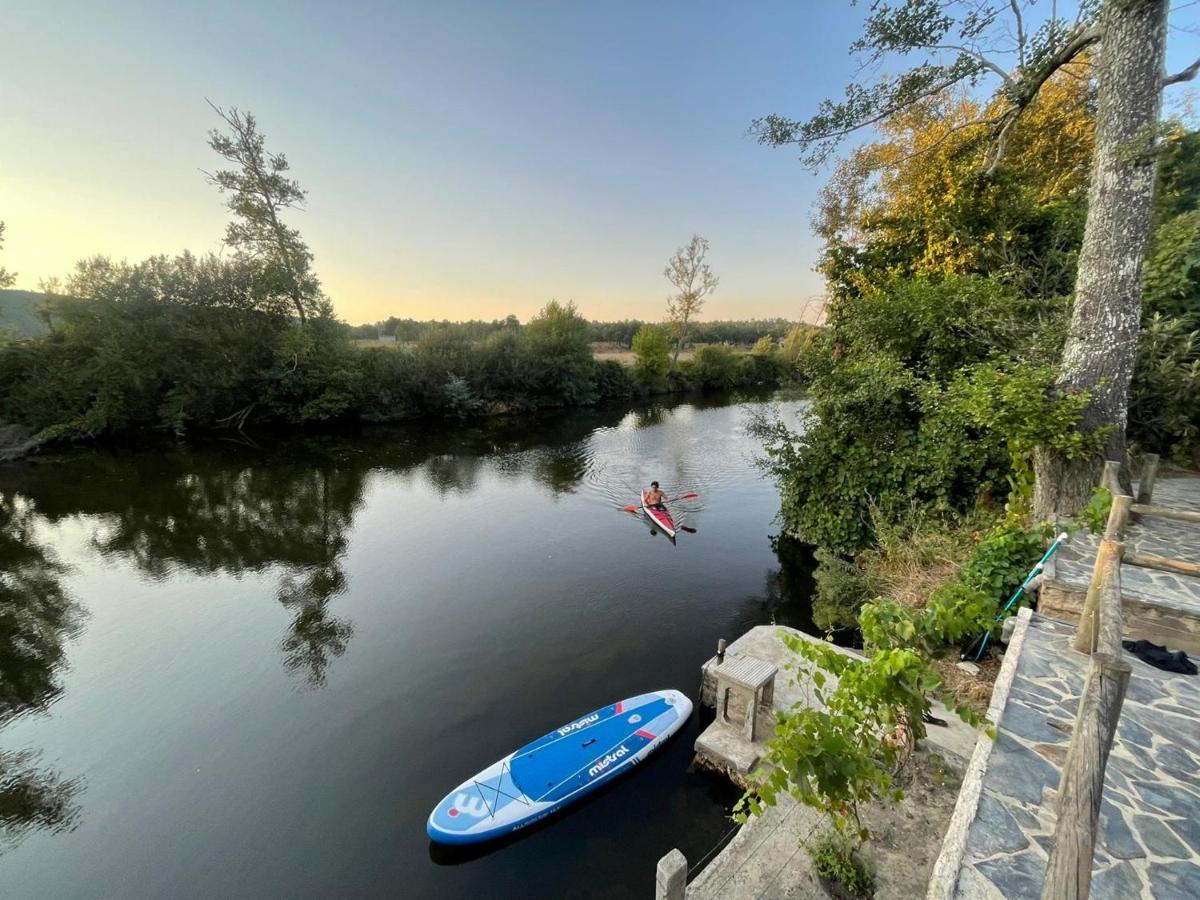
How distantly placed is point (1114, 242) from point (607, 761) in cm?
917

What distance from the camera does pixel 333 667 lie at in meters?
8.16

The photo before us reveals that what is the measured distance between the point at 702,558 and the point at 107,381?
28.3 m

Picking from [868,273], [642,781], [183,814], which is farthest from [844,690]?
[868,273]

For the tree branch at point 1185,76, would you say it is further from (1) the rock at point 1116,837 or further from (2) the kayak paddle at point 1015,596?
(1) the rock at point 1116,837

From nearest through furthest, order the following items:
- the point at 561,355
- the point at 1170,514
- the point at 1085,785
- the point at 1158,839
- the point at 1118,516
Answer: the point at 1085,785 → the point at 1158,839 → the point at 1118,516 → the point at 1170,514 → the point at 561,355

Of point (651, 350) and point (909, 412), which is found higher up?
point (651, 350)

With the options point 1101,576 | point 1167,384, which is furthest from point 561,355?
point 1101,576

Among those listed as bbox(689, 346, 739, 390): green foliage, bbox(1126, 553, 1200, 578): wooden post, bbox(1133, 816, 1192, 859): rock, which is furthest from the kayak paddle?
bbox(689, 346, 739, 390): green foliage

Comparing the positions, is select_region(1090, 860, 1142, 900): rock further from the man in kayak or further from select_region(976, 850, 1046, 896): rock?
the man in kayak

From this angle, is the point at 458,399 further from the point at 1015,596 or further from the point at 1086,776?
the point at 1086,776

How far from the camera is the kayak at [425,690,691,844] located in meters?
5.20

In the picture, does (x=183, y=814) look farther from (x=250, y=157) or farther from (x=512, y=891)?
(x=250, y=157)

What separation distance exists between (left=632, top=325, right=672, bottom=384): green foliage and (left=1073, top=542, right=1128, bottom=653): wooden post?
122 ft

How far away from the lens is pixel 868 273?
40.1 feet
